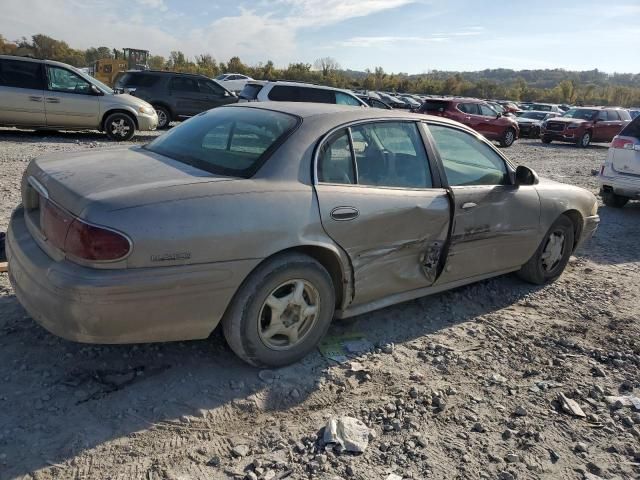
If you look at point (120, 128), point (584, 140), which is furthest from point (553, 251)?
point (584, 140)

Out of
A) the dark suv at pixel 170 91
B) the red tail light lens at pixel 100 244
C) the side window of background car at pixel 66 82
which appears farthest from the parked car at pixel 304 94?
the red tail light lens at pixel 100 244

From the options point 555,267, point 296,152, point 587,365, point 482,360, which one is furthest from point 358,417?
point 555,267

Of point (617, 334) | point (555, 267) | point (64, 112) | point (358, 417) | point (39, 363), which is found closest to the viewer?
point (358, 417)

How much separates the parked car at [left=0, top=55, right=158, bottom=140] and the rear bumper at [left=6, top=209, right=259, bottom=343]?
33.0ft

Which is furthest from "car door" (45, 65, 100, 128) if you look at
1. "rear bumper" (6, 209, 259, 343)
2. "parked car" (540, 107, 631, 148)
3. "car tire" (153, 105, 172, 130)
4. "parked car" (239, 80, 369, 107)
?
"parked car" (540, 107, 631, 148)

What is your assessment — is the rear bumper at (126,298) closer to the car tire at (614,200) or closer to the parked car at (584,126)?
the car tire at (614,200)

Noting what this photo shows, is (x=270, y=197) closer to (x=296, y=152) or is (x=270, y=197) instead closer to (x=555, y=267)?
(x=296, y=152)

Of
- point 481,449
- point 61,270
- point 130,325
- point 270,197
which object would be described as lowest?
point 481,449

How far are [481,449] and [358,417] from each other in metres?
0.64

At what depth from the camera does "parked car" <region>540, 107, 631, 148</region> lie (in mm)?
21616

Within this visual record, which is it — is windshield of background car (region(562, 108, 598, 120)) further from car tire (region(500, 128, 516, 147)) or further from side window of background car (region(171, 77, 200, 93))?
side window of background car (region(171, 77, 200, 93))

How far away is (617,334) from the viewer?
13.5 ft

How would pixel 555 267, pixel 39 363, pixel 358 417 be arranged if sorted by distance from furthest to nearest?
pixel 555 267
pixel 39 363
pixel 358 417

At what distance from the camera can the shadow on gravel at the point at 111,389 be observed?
2502 millimetres
